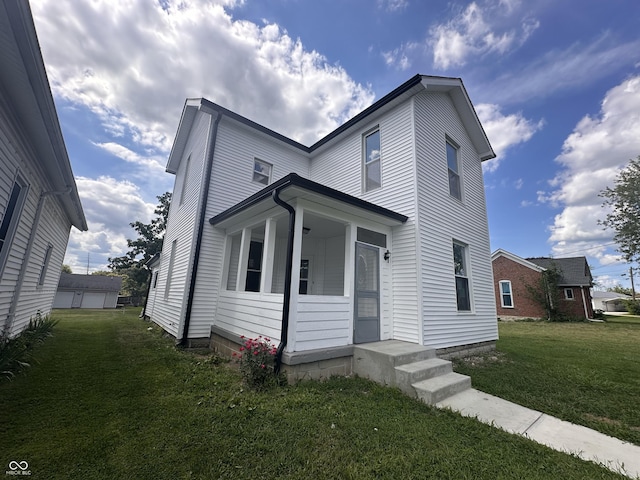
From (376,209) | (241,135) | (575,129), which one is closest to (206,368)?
(376,209)

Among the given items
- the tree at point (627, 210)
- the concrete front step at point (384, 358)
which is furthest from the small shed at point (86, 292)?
the tree at point (627, 210)

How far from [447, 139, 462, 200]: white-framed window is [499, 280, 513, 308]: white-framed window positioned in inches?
651

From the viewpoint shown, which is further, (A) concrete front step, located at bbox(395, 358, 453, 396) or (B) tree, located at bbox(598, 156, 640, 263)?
(B) tree, located at bbox(598, 156, 640, 263)

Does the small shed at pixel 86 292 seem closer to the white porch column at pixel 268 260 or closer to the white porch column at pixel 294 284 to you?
→ the white porch column at pixel 268 260

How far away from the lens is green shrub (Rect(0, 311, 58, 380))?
4.01 m

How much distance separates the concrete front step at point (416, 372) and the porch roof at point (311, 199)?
9.49 feet

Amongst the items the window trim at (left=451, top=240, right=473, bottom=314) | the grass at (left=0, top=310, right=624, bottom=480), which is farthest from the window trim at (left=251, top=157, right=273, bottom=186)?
the window trim at (left=451, top=240, right=473, bottom=314)

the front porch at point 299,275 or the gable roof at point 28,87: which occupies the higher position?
the gable roof at point 28,87

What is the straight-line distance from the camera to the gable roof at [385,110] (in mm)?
6377

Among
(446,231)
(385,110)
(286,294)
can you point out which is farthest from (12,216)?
(446,231)

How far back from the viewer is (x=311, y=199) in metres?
4.60

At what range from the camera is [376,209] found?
5.29m

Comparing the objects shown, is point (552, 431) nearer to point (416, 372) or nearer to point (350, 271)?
point (416, 372)

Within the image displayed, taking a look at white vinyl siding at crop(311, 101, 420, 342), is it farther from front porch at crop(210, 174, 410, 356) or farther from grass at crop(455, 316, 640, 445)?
grass at crop(455, 316, 640, 445)
